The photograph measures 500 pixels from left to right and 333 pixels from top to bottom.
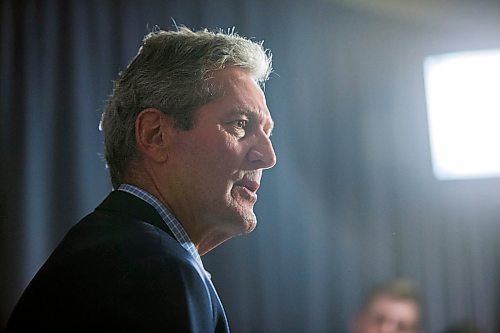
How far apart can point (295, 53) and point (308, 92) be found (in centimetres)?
16

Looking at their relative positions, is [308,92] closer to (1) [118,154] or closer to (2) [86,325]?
(1) [118,154]

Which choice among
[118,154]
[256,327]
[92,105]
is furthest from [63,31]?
[118,154]

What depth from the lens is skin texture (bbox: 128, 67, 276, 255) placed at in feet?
3.45

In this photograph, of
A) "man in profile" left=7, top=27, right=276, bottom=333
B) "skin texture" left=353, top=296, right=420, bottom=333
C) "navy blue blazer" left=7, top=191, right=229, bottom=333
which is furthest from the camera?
"skin texture" left=353, top=296, right=420, bottom=333

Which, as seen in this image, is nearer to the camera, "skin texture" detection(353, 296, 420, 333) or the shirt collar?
the shirt collar

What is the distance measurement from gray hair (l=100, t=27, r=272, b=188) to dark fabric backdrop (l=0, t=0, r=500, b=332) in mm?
1382

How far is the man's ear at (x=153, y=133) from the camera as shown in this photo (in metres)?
1.08

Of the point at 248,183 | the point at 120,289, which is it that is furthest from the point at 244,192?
the point at 120,289

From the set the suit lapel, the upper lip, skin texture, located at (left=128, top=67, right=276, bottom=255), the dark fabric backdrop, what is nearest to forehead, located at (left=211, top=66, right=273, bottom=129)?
skin texture, located at (left=128, top=67, right=276, bottom=255)

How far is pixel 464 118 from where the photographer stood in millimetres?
2482

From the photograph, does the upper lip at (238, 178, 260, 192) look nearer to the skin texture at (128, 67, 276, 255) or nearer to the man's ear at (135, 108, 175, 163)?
the skin texture at (128, 67, 276, 255)

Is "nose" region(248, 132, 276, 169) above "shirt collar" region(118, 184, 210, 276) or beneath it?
above

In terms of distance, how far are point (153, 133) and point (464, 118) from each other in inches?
65.9

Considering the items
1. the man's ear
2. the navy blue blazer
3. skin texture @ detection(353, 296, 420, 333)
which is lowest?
skin texture @ detection(353, 296, 420, 333)
